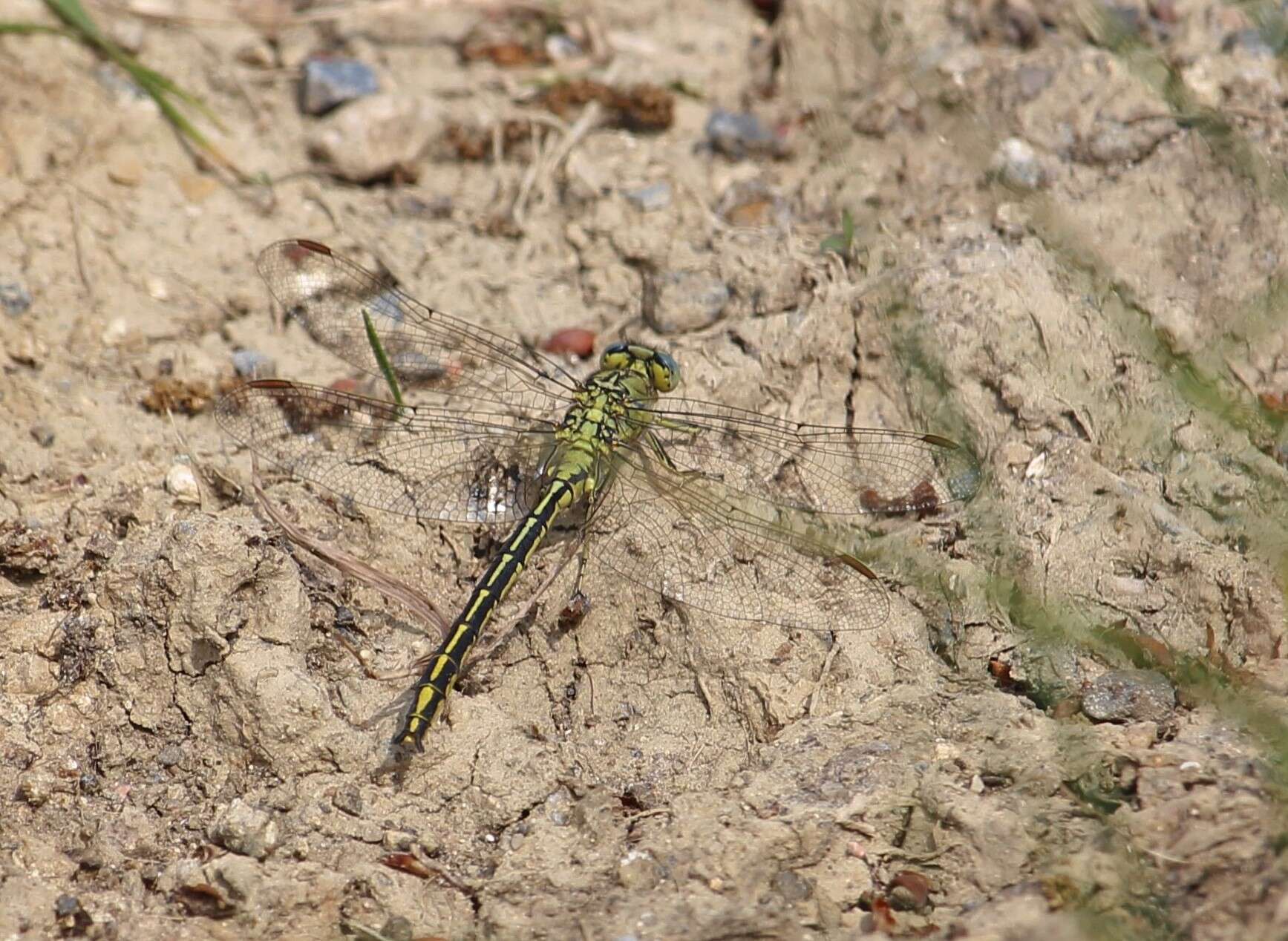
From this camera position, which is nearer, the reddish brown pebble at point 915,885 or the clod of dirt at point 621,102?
the reddish brown pebble at point 915,885

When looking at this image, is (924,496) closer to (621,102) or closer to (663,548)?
(663,548)

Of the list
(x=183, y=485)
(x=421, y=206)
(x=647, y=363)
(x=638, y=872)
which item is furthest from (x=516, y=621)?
(x=421, y=206)

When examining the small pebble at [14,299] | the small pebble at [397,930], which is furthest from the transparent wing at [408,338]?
the small pebble at [397,930]

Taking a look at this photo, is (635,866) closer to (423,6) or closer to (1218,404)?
(1218,404)

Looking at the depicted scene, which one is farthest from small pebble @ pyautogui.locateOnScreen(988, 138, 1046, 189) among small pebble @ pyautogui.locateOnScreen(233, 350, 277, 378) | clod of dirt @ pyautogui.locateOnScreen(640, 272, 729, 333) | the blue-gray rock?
small pebble @ pyautogui.locateOnScreen(233, 350, 277, 378)

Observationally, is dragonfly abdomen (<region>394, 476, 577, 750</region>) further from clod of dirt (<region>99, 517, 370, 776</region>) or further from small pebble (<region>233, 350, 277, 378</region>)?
small pebble (<region>233, 350, 277, 378</region>)

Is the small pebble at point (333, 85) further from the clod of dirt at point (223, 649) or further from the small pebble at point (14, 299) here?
the clod of dirt at point (223, 649)
